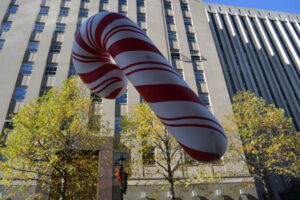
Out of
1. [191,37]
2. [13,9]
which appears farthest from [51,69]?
[191,37]

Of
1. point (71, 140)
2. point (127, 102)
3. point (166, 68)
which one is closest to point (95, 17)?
point (166, 68)

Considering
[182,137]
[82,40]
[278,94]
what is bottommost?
[182,137]

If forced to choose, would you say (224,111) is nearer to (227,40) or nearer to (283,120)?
(283,120)

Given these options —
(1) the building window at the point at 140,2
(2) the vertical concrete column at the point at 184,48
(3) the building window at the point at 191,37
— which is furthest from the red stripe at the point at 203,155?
(1) the building window at the point at 140,2

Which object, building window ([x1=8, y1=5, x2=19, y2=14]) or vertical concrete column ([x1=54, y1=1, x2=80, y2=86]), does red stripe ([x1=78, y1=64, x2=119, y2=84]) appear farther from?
building window ([x1=8, y1=5, x2=19, y2=14])

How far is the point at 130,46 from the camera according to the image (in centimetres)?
320

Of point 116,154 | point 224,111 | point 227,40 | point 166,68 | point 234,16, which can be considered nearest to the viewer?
point 166,68

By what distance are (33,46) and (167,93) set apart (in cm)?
2705

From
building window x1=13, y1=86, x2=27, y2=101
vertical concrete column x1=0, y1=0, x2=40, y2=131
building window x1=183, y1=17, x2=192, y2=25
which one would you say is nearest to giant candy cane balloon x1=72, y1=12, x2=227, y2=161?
building window x1=13, y1=86, x2=27, y2=101

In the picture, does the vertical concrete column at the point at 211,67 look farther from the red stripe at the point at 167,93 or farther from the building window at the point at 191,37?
the red stripe at the point at 167,93

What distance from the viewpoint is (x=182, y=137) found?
98.6 inches

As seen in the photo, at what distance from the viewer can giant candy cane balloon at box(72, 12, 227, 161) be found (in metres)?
2.45

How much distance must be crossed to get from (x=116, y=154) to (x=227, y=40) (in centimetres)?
4548

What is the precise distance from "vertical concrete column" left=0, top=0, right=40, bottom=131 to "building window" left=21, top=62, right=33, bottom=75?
0.41m
